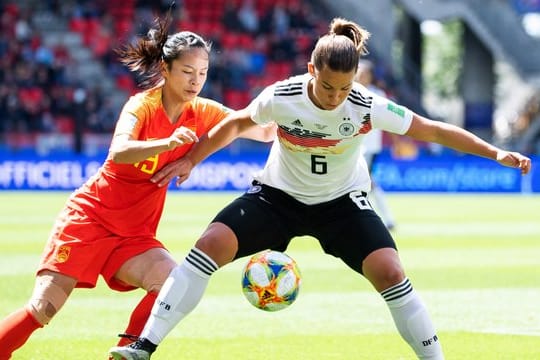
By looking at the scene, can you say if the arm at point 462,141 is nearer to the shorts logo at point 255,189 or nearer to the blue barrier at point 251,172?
the shorts logo at point 255,189

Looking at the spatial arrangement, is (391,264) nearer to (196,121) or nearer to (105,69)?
(196,121)

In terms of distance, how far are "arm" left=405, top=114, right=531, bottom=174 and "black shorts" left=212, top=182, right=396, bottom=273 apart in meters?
0.58

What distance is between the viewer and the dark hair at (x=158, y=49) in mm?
6473

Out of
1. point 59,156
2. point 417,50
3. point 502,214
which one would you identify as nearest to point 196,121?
point 502,214

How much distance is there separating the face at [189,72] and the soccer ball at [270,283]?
1123mm

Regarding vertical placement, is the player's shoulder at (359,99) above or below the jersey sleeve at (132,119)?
above

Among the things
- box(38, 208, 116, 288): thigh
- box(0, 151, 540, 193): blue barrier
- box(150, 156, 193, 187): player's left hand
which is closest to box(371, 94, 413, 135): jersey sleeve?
box(150, 156, 193, 187): player's left hand

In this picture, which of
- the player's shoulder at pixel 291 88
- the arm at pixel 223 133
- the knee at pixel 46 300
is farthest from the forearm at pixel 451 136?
the knee at pixel 46 300

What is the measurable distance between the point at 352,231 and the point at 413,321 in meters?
0.62

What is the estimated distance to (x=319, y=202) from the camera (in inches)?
248

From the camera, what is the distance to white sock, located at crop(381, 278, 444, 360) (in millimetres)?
5926

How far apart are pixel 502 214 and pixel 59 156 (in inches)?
451

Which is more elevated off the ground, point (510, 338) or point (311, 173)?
point (311, 173)

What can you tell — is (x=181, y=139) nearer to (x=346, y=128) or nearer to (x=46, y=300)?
(x=346, y=128)
